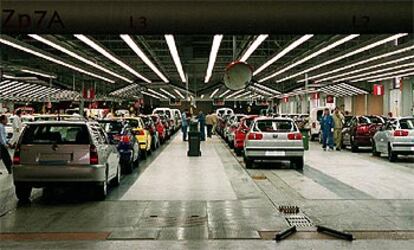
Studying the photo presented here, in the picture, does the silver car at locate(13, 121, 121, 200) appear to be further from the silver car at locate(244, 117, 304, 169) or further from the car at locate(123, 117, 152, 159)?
the car at locate(123, 117, 152, 159)

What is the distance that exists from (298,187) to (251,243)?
628 centimetres

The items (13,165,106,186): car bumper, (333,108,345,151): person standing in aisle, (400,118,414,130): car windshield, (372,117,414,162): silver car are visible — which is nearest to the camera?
(13,165,106,186): car bumper

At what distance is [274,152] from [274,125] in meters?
1.08

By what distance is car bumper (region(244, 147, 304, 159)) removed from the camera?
18.4m

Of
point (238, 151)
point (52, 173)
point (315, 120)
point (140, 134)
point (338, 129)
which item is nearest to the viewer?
point (52, 173)

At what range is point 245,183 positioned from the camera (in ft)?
49.7

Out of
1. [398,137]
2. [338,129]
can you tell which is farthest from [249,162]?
[338,129]

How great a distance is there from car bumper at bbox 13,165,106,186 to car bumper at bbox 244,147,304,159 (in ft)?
25.1

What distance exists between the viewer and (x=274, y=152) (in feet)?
60.2

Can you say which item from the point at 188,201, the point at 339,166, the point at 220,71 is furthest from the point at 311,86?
the point at 188,201

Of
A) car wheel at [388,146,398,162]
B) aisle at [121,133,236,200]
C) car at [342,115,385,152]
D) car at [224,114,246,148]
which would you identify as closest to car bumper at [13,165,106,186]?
aisle at [121,133,236,200]

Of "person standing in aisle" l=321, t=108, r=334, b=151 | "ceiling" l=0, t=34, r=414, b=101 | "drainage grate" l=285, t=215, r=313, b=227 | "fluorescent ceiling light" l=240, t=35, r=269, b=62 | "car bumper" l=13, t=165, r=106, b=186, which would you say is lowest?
"drainage grate" l=285, t=215, r=313, b=227

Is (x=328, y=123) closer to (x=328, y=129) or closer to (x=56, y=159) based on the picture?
(x=328, y=129)

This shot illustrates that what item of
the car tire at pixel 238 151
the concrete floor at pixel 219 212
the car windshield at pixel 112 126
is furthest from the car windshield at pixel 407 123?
the car windshield at pixel 112 126
